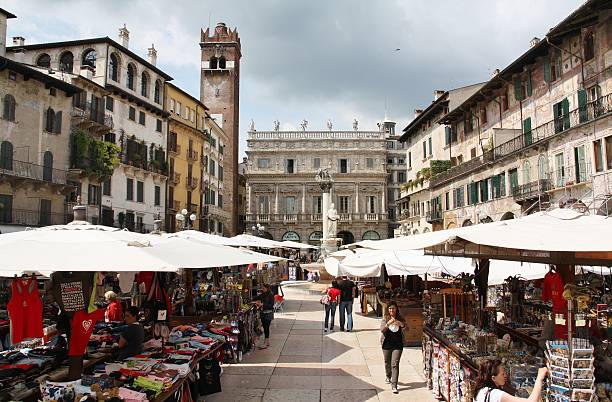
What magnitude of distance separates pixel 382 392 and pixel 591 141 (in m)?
18.4

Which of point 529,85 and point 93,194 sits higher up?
point 529,85

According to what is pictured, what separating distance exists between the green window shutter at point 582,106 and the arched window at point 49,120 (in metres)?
27.4

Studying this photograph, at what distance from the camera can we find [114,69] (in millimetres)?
34281

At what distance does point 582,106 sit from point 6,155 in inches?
1091

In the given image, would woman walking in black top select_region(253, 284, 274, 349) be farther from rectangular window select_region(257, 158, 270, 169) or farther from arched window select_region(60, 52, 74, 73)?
rectangular window select_region(257, 158, 270, 169)

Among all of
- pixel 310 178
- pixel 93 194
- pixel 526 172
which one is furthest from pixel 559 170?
pixel 310 178

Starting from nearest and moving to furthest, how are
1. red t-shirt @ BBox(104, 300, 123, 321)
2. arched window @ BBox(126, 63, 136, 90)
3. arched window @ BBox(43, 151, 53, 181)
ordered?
red t-shirt @ BBox(104, 300, 123, 321)
arched window @ BBox(43, 151, 53, 181)
arched window @ BBox(126, 63, 136, 90)

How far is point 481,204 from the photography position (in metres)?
33.1

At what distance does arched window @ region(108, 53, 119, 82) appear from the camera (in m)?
33.7

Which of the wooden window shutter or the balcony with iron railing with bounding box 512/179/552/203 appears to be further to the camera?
the wooden window shutter

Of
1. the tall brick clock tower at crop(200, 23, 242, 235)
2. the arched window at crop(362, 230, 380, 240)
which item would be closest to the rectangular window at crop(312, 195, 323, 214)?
the arched window at crop(362, 230, 380, 240)

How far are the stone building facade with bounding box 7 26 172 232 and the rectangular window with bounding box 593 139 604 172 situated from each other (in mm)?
27654

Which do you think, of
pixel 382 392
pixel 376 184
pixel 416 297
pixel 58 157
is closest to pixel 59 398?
pixel 382 392

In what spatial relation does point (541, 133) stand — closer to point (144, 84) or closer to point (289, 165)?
point (144, 84)
